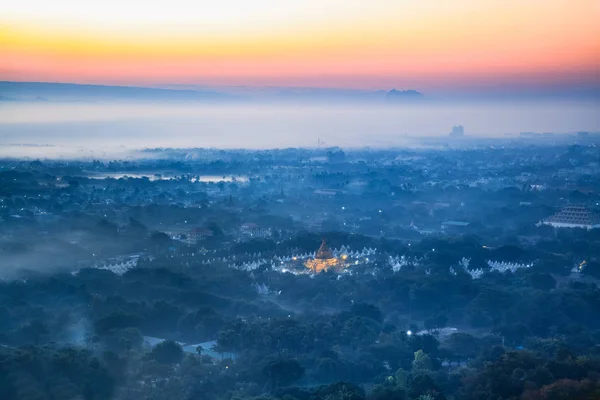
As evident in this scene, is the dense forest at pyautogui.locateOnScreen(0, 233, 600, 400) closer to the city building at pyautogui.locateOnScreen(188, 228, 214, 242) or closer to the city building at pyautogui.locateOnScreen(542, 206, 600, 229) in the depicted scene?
the city building at pyautogui.locateOnScreen(188, 228, 214, 242)

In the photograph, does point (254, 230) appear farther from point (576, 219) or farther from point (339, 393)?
point (339, 393)

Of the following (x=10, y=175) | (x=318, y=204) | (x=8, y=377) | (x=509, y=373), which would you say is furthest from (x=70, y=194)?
(x=509, y=373)

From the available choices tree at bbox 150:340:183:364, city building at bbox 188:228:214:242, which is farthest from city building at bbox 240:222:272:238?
tree at bbox 150:340:183:364

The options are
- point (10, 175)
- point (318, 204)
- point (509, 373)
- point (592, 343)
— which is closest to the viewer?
point (509, 373)

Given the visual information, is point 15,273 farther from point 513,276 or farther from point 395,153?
point 395,153

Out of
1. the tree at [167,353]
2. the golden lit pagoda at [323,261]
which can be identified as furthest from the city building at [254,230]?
the tree at [167,353]

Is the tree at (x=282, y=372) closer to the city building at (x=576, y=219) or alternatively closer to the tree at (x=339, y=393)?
the tree at (x=339, y=393)
